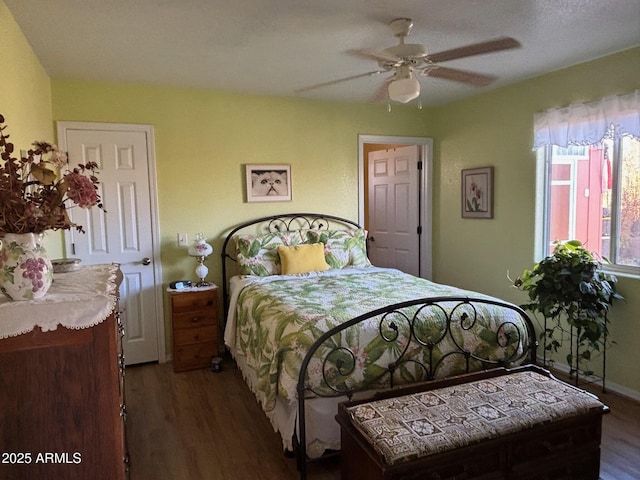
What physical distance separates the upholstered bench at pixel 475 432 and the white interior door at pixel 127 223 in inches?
95.0

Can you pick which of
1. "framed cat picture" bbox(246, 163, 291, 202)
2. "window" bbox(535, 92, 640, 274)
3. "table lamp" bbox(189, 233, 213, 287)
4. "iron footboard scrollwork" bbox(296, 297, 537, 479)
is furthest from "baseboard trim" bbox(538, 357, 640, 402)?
"table lamp" bbox(189, 233, 213, 287)

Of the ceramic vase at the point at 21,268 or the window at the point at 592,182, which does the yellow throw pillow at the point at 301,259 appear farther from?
the ceramic vase at the point at 21,268

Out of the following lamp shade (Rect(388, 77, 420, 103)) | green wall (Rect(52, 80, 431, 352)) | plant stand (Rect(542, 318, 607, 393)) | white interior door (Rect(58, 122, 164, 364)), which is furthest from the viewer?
green wall (Rect(52, 80, 431, 352))

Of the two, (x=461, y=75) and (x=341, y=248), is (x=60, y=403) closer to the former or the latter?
(x=461, y=75)

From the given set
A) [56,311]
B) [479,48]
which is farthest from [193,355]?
[479,48]

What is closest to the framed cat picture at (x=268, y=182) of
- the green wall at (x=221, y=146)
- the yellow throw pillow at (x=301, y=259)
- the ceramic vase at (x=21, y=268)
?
the green wall at (x=221, y=146)

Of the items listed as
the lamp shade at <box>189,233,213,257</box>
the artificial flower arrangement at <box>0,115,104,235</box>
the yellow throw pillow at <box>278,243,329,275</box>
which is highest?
the artificial flower arrangement at <box>0,115,104,235</box>

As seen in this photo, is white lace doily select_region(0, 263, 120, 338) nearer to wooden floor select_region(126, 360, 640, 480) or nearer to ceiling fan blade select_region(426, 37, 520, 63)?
wooden floor select_region(126, 360, 640, 480)

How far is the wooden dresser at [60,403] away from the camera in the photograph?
145cm

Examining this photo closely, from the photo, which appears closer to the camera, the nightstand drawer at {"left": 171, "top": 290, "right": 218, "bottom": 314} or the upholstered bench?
the upholstered bench

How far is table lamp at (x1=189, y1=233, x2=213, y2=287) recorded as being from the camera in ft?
12.6

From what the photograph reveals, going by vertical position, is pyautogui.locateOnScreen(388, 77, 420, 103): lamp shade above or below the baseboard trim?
above

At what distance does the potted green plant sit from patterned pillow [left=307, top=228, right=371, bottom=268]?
144 cm

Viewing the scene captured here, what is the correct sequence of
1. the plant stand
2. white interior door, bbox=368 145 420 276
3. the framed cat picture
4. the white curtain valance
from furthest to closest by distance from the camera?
1. white interior door, bbox=368 145 420 276
2. the framed cat picture
3. the plant stand
4. the white curtain valance
